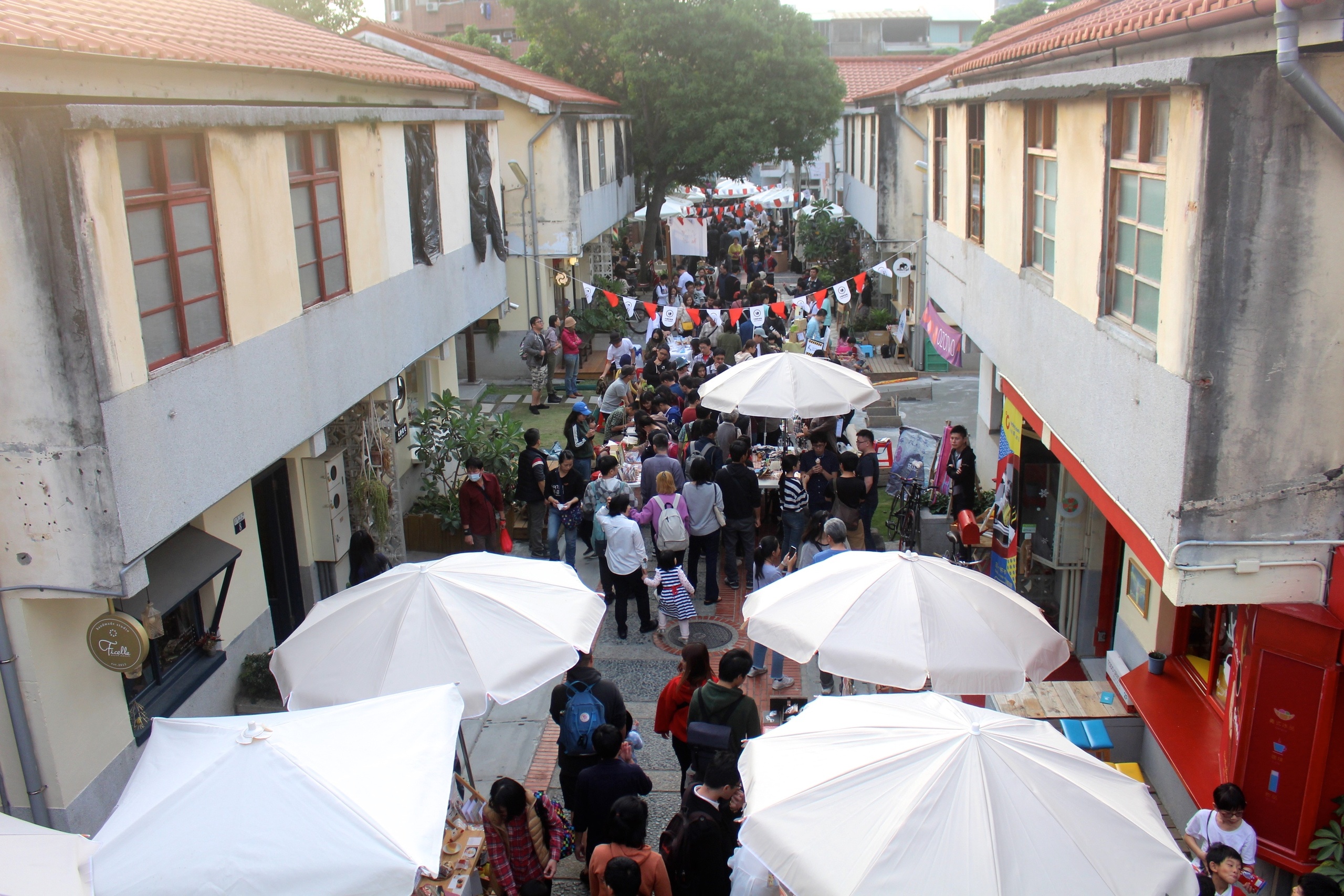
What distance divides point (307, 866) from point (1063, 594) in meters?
7.90

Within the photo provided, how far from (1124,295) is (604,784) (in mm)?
4521

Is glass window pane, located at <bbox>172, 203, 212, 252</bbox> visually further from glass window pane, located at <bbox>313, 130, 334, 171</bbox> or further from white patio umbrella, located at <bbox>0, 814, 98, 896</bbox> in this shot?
white patio umbrella, located at <bbox>0, 814, 98, 896</bbox>

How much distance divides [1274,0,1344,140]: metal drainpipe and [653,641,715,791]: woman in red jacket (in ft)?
14.7

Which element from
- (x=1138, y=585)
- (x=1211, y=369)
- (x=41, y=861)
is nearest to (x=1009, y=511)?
(x=1138, y=585)

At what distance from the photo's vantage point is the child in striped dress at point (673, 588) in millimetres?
10148

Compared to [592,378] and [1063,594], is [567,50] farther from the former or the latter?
[1063,594]

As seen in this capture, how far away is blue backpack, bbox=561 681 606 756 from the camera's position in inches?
267

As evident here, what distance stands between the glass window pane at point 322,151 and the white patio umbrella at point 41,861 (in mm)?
6929

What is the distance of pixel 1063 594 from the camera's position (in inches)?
411

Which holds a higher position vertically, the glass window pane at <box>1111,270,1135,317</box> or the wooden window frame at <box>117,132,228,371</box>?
the wooden window frame at <box>117,132,228,371</box>

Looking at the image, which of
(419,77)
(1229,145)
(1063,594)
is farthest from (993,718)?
(419,77)

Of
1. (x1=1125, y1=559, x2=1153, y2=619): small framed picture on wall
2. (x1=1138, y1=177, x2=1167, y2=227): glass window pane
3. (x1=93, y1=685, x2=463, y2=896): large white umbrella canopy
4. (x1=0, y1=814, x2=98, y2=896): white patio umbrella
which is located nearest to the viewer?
(x1=0, y1=814, x2=98, y2=896): white patio umbrella

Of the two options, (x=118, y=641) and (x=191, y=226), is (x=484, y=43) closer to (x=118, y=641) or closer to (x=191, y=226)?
(x=191, y=226)

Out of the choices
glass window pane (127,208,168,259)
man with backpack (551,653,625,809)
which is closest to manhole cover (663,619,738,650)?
man with backpack (551,653,625,809)
